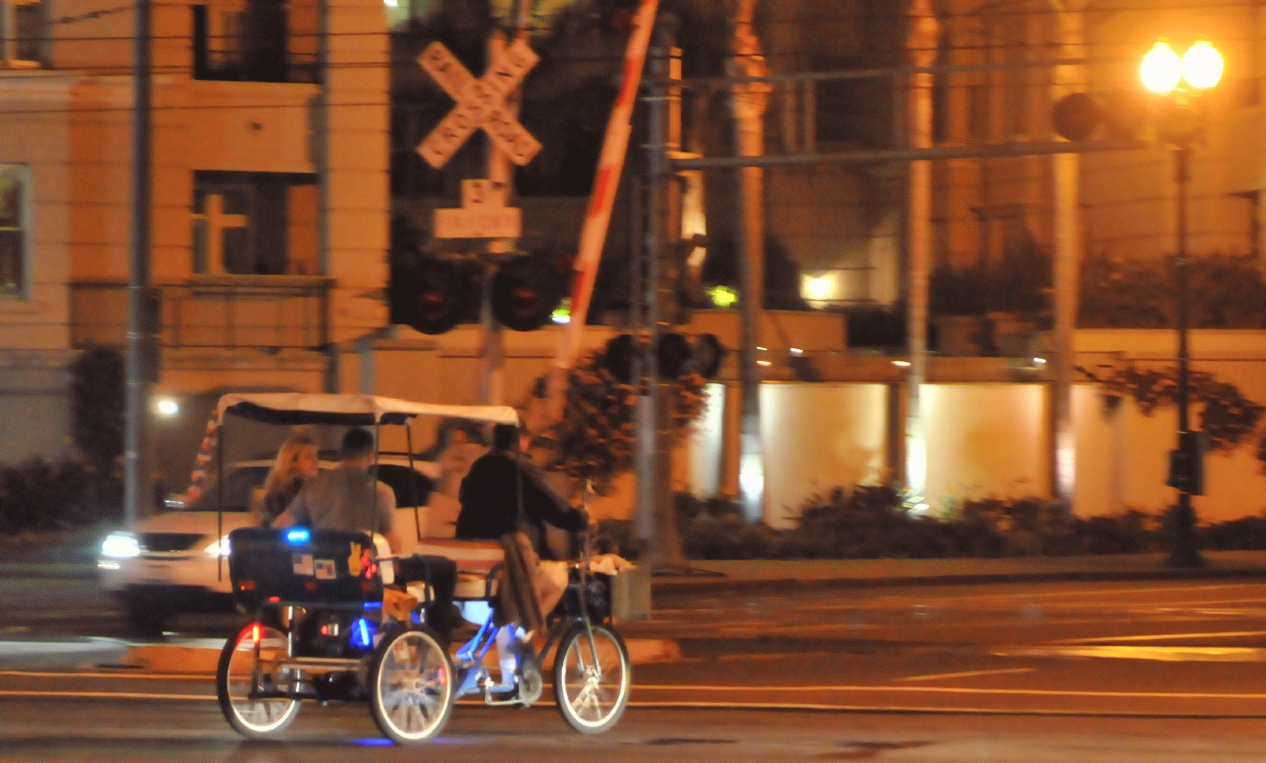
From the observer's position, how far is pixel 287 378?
26.2 meters

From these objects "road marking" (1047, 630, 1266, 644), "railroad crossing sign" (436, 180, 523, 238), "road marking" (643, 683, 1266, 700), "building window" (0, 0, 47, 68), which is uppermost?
"building window" (0, 0, 47, 68)

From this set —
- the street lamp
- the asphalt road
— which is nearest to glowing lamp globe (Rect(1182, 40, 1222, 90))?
the street lamp

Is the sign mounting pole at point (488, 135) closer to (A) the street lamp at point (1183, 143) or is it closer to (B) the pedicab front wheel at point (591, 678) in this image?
(B) the pedicab front wheel at point (591, 678)

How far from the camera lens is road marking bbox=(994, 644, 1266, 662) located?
12766 mm

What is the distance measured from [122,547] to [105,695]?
403 centimetres

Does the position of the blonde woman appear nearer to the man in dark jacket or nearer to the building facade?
the man in dark jacket

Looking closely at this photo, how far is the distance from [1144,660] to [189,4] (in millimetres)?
19200

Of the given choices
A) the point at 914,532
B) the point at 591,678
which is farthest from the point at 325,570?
the point at 914,532

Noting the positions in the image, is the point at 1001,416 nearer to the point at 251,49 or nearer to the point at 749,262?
the point at 749,262

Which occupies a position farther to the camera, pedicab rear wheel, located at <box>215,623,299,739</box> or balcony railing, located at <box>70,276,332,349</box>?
balcony railing, located at <box>70,276,332,349</box>

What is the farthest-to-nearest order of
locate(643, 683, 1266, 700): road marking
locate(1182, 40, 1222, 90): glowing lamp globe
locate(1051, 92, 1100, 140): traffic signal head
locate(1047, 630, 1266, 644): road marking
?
locate(1182, 40, 1222, 90): glowing lamp globe → locate(1051, 92, 1100, 140): traffic signal head → locate(1047, 630, 1266, 644): road marking → locate(643, 683, 1266, 700): road marking

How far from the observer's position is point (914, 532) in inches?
976

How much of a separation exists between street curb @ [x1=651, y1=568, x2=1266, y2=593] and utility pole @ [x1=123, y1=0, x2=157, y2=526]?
21.5ft

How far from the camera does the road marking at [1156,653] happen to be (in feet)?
41.9
